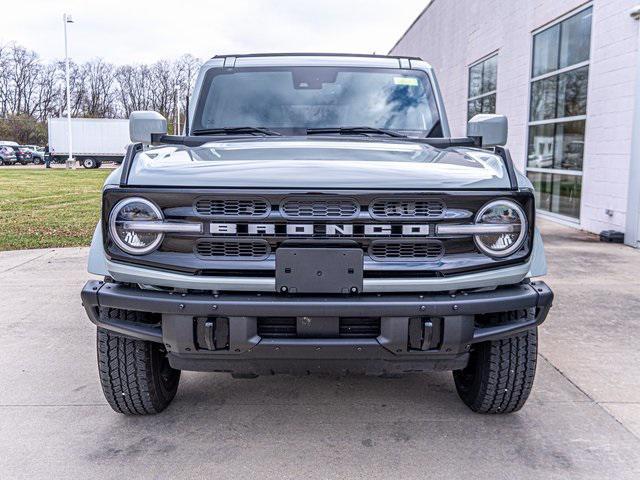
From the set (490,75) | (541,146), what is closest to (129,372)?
(541,146)

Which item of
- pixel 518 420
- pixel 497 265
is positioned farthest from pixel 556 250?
pixel 497 265

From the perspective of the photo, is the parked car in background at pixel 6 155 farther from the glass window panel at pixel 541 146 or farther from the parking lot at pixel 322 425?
the parking lot at pixel 322 425

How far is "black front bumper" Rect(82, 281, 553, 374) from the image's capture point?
256 cm

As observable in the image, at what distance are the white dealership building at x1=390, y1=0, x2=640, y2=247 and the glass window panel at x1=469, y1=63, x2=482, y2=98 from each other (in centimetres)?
13

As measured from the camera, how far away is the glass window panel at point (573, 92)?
36.2ft

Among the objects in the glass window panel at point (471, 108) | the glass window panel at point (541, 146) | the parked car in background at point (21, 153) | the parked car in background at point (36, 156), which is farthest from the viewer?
the parked car in background at point (36, 156)

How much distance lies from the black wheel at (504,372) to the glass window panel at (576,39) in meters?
9.31

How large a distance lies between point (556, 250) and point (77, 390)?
7.00 m

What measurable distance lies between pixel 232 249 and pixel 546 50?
12.0m

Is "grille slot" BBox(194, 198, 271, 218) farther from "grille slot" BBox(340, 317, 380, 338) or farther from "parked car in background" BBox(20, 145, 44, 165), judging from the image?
"parked car in background" BBox(20, 145, 44, 165)

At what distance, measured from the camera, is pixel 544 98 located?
42.6 feet

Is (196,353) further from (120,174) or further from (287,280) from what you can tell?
(120,174)

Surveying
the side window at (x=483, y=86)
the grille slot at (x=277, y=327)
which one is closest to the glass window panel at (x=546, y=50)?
the side window at (x=483, y=86)

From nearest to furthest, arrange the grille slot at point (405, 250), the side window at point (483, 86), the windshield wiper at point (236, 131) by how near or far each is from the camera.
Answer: the grille slot at point (405, 250), the windshield wiper at point (236, 131), the side window at point (483, 86)
